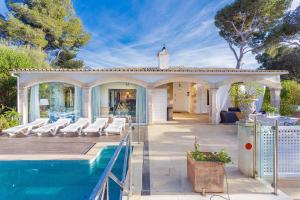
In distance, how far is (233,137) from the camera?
1230 centimetres

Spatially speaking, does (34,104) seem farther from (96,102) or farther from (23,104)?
(96,102)

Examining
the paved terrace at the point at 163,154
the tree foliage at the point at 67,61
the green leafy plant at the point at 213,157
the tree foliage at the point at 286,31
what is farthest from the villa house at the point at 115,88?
the tree foliage at the point at 67,61

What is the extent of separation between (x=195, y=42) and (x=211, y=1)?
647cm

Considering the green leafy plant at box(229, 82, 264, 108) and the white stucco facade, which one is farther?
the white stucco facade

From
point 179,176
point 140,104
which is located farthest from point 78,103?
point 179,176

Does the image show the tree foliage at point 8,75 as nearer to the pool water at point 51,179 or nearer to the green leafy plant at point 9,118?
the green leafy plant at point 9,118

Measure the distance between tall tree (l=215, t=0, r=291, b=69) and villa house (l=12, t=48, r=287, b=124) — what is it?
1124 centimetres

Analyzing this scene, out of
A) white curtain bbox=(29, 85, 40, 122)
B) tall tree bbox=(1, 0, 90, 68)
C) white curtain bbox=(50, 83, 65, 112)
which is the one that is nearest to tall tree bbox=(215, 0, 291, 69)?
tall tree bbox=(1, 0, 90, 68)

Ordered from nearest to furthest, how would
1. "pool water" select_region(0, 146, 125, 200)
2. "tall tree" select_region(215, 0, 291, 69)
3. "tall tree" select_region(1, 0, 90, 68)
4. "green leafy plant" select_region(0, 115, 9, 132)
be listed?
"pool water" select_region(0, 146, 125, 200) → "green leafy plant" select_region(0, 115, 9, 132) → "tall tree" select_region(215, 0, 291, 69) → "tall tree" select_region(1, 0, 90, 68)

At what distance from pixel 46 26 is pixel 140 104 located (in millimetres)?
17685

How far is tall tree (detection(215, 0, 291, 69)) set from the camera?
2439 cm

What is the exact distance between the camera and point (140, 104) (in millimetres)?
17703

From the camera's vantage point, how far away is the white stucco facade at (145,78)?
16.4m

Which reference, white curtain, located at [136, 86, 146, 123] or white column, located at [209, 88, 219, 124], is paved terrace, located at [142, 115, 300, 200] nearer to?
white column, located at [209, 88, 219, 124]
